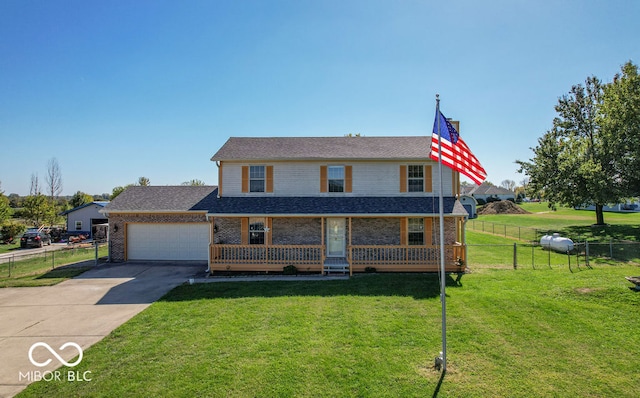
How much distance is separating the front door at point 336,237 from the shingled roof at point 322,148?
3.16m

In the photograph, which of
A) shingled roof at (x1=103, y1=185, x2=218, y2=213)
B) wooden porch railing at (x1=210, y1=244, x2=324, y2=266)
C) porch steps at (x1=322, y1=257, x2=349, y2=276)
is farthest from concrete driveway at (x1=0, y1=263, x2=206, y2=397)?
porch steps at (x1=322, y1=257, x2=349, y2=276)

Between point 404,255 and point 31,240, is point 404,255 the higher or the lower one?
the higher one

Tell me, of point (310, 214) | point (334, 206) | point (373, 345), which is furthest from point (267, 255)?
point (373, 345)

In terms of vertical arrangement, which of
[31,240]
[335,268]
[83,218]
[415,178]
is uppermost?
[415,178]

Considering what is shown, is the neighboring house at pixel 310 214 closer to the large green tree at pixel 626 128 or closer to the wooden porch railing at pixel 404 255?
the wooden porch railing at pixel 404 255

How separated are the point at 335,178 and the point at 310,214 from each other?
9.02ft

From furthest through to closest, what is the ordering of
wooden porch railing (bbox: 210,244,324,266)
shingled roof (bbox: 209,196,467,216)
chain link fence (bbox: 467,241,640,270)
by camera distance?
chain link fence (bbox: 467,241,640,270) → shingled roof (bbox: 209,196,467,216) → wooden porch railing (bbox: 210,244,324,266)

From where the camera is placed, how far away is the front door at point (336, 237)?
14898 millimetres

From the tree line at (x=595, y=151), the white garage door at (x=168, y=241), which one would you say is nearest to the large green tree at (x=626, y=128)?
the tree line at (x=595, y=151)

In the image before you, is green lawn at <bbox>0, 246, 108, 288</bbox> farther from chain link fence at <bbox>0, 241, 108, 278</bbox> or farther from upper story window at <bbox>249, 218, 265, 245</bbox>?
upper story window at <bbox>249, 218, 265, 245</bbox>

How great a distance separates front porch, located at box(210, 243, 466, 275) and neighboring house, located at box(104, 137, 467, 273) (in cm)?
4

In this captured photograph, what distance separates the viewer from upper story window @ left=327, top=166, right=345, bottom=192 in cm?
1545

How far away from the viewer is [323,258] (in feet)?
44.5

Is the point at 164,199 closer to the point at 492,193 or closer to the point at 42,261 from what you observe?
the point at 42,261
